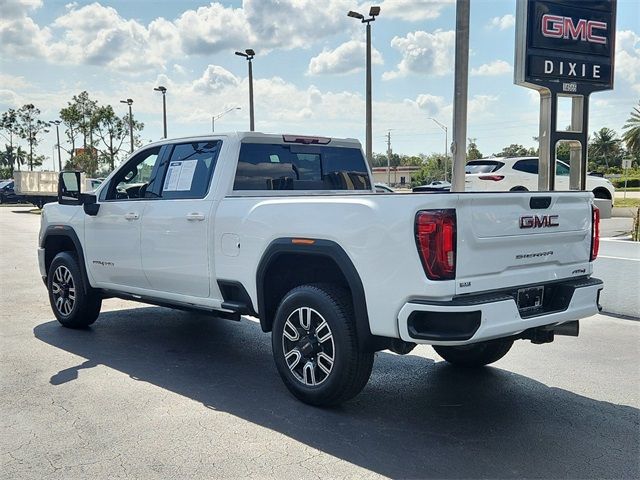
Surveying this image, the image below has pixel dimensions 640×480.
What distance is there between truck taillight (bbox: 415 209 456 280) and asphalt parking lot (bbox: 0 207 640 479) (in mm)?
1077

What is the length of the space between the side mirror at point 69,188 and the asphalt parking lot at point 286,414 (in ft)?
4.68

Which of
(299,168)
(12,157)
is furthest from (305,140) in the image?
(12,157)

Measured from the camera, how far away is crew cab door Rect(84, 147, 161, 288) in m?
6.13

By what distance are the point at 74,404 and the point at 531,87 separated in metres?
7.85

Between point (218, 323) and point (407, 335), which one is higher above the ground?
point (407, 335)

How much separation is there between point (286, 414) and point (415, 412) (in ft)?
2.95

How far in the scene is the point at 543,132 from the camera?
9.80 m

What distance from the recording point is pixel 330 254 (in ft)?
14.0

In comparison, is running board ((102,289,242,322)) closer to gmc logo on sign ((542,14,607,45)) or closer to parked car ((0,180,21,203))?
gmc logo on sign ((542,14,607,45))

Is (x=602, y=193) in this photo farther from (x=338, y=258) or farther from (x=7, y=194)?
(x=7, y=194)

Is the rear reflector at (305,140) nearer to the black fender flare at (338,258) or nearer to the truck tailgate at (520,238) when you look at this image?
the black fender flare at (338,258)

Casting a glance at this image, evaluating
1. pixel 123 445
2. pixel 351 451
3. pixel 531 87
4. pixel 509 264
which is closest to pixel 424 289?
pixel 509 264

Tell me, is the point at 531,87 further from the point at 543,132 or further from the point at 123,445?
the point at 123,445

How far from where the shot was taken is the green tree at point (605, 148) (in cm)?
9919
